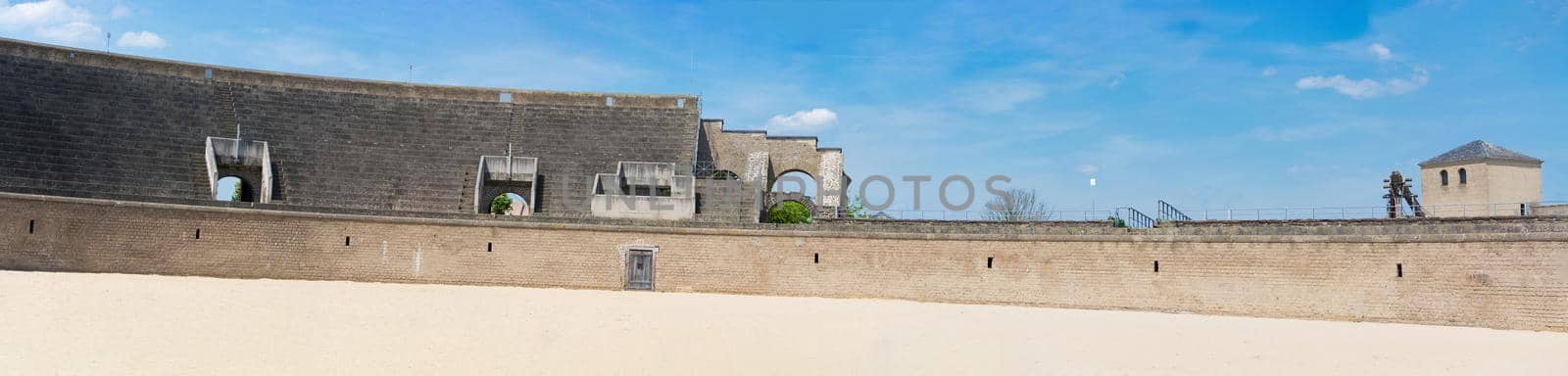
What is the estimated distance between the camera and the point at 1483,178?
3083cm

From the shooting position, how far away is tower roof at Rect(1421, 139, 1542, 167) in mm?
30984

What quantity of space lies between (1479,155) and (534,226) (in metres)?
26.2

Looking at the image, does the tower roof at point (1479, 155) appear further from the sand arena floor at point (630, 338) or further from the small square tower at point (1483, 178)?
the sand arena floor at point (630, 338)

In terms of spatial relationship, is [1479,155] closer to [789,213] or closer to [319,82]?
[789,213]

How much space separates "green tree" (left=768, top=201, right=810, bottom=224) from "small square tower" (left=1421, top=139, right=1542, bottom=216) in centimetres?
1900

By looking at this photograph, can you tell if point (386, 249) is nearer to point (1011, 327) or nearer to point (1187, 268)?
point (1011, 327)

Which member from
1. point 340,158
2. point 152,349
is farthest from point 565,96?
point 152,349

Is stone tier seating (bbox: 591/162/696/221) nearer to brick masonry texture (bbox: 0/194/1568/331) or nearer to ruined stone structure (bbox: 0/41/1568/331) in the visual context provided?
ruined stone structure (bbox: 0/41/1568/331)

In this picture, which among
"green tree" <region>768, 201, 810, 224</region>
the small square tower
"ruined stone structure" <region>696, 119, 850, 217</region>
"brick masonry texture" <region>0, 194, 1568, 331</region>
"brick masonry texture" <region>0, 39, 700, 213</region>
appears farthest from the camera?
"green tree" <region>768, 201, 810, 224</region>

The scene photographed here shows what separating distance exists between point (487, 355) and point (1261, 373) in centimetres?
958

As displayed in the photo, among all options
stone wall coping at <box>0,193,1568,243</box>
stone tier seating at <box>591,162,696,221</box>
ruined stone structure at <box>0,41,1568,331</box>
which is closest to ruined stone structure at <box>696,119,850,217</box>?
ruined stone structure at <box>0,41,1568,331</box>

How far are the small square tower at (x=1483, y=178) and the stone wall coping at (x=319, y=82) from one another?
22.0m

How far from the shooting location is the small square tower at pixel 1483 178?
3072cm

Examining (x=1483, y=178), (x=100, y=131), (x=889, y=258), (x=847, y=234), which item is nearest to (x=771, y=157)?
(x=847, y=234)
